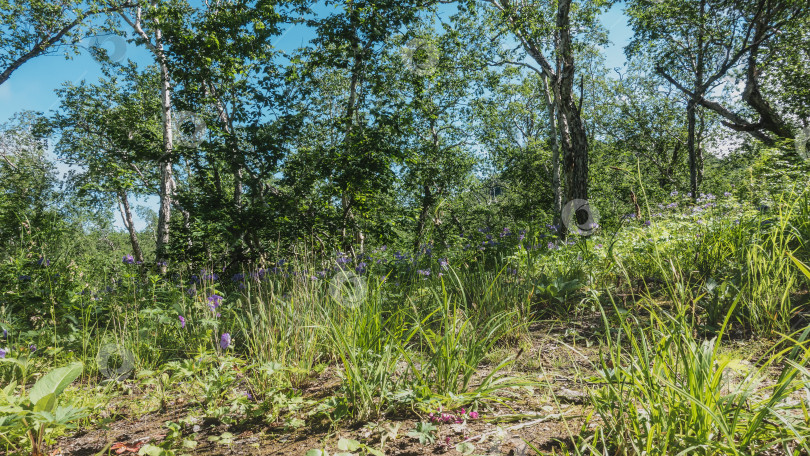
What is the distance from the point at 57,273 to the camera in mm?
3293

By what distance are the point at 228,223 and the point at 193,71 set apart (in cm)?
227

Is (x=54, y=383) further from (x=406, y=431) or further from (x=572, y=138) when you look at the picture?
(x=572, y=138)

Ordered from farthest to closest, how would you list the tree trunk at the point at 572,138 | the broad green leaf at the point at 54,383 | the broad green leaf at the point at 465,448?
1. the tree trunk at the point at 572,138
2. the broad green leaf at the point at 54,383
3. the broad green leaf at the point at 465,448

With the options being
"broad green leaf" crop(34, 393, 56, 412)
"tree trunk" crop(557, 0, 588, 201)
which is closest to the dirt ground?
"broad green leaf" crop(34, 393, 56, 412)

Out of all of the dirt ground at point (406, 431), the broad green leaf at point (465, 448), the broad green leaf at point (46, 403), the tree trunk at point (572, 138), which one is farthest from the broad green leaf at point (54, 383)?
the tree trunk at point (572, 138)

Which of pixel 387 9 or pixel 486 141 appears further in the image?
pixel 486 141

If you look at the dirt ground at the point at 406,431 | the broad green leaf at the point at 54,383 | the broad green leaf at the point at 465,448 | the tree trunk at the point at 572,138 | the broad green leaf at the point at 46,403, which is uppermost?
the tree trunk at the point at 572,138

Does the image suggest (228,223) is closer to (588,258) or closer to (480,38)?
(588,258)

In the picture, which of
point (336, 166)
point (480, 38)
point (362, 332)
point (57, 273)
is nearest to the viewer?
point (362, 332)

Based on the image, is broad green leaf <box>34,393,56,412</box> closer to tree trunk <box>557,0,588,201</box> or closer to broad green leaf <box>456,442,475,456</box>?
broad green leaf <box>456,442,475,456</box>

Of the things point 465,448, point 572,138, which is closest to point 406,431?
point 465,448

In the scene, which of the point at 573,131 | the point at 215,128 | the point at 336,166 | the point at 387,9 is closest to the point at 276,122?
the point at 215,128

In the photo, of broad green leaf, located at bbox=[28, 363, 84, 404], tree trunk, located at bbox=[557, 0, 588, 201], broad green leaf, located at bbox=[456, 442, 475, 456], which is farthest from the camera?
tree trunk, located at bbox=[557, 0, 588, 201]

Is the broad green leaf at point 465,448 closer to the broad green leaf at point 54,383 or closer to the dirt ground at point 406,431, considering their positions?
the dirt ground at point 406,431
